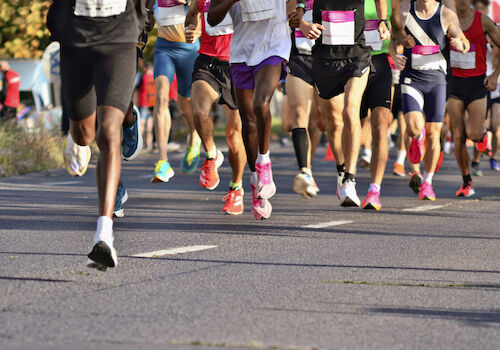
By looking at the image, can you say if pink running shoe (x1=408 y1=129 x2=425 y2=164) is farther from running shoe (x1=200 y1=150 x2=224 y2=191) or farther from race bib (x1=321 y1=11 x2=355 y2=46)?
running shoe (x1=200 y1=150 x2=224 y2=191)

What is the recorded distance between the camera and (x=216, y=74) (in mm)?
9906

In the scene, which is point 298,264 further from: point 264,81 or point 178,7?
point 178,7

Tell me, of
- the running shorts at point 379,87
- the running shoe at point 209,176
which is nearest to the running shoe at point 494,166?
the running shorts at point 379,87

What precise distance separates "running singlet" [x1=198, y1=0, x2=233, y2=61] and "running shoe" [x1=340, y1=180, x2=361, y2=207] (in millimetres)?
1514

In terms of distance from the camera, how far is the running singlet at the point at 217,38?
982 centimetres

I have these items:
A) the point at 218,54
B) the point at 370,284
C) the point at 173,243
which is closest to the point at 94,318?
the point at 370,284

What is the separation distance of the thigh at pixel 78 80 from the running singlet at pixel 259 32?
2.69m

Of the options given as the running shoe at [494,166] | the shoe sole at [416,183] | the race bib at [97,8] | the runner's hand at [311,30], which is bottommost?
the running shoe at [494,166]

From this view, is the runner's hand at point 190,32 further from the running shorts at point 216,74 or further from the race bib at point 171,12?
the race bib at point 171,12

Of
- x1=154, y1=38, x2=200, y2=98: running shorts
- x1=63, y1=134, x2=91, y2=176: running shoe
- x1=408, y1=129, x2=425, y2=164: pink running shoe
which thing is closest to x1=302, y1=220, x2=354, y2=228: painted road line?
x1=63, y1=134, x2=91, y2=176: running shoe

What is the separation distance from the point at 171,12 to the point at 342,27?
1789 mm

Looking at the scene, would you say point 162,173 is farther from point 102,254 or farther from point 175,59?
point 102,254

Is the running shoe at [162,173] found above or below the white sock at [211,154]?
below

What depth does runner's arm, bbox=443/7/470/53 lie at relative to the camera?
10992 millimetres
